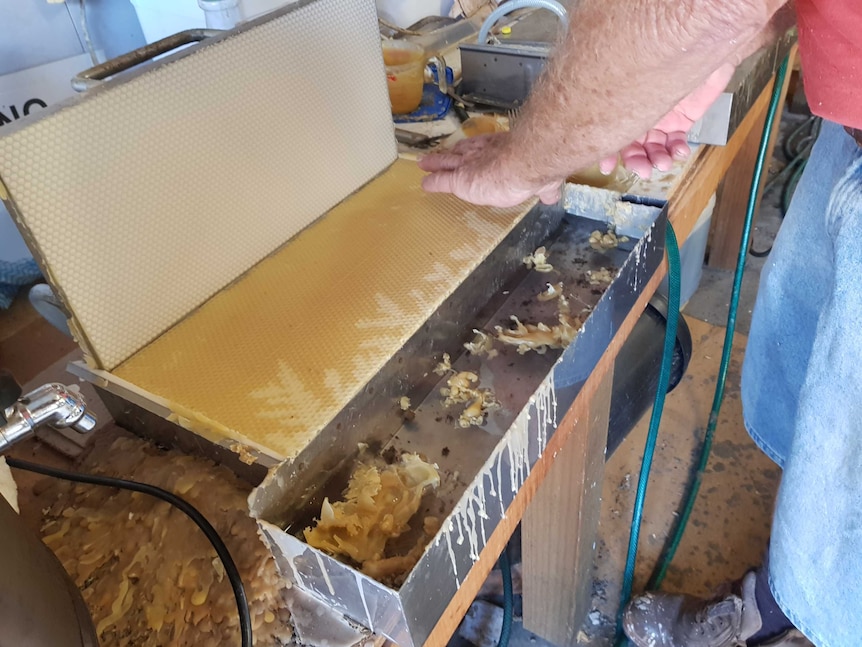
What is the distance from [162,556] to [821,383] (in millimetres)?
689

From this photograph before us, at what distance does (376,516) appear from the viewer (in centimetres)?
55

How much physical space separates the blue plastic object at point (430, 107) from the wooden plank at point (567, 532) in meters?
0.57

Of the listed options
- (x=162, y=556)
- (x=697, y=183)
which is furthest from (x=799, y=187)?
(x=162, y=556)

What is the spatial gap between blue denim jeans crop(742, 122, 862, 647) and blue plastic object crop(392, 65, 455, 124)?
→ 1.92 ft

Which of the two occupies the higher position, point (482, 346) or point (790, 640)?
point (482, 346)

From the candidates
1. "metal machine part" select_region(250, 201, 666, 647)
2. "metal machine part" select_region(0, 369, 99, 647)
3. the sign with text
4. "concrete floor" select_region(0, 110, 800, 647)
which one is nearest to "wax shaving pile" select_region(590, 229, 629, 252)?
"metal machine part" select_region(250, 201, 666, 647)

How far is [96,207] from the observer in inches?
22.5

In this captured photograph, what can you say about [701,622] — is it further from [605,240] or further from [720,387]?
[605,240]

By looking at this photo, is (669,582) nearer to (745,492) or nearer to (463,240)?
(745,492)

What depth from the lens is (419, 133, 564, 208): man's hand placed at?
693mm

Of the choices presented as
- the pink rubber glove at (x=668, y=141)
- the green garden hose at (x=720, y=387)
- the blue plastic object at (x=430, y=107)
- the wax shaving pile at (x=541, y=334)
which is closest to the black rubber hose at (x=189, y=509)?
the wax shaving pile at (x=541, y=334)

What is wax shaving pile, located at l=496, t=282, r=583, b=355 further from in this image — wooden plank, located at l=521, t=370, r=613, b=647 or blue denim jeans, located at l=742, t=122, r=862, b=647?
blue denim jeans, located at l=742, t=122, r=862, b=647

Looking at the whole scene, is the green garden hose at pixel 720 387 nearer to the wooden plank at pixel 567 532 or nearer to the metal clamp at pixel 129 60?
the wooden plank at pixel 567 532

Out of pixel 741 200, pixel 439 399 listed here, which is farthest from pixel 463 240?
pixel 741 200
